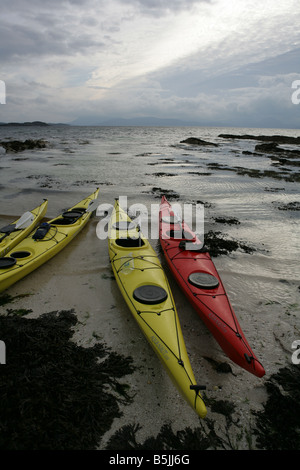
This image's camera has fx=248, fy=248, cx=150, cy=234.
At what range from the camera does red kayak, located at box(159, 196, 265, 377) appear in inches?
130

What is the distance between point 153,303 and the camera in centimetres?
395

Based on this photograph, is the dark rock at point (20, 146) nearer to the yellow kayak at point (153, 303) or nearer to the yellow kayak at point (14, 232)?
the yellow kayak at point (14, 232)

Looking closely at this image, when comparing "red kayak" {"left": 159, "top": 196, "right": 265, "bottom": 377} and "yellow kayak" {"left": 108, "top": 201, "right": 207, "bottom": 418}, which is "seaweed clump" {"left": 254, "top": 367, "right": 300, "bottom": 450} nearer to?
"red kayak" {"left": 159, "top": 196, "right": 265, "bottom": 377}

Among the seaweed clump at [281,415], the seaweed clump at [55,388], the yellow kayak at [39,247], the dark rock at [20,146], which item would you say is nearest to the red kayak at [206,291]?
the seaweed clump at [281,415]

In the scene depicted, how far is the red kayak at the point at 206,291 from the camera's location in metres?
3.31

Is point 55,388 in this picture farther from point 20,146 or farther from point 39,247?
point 20,146

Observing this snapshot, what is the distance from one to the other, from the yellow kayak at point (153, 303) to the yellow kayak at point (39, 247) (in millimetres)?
1343

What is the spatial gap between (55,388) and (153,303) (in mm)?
1710

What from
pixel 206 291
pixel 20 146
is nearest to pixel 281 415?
pixel 206 291

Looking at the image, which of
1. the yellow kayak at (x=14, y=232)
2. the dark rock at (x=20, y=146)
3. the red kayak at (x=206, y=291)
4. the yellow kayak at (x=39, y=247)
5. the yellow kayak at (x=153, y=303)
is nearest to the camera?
the yellow kayak at (x=153, y=303)

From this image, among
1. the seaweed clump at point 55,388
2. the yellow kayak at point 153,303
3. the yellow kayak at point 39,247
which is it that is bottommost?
the seaweed clump at point 55,388

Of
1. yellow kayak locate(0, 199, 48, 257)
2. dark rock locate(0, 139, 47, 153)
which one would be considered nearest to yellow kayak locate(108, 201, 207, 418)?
yellow kayak locate(0, 199, 48, 257)

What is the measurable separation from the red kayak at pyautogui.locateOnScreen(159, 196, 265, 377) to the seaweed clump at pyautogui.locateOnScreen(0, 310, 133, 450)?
4.53 ft
